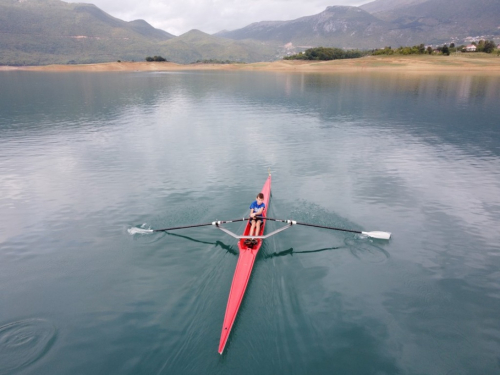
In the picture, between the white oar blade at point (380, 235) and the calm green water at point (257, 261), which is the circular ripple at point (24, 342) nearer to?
the calm green water at point (257, 261)

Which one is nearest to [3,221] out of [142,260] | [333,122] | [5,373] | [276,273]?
[142,260]

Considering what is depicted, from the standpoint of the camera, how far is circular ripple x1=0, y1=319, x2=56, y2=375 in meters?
9.98

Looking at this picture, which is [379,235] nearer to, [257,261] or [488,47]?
[257,261]

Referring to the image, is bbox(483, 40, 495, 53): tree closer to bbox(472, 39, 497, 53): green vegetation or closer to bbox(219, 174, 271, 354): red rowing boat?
bbox(472, 39, 497, 53): green vegetation

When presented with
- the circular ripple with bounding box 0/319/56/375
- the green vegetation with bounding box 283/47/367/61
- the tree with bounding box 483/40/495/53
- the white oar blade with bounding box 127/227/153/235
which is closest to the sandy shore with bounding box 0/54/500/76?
the green vegetation with bounding box 283/47/367/61

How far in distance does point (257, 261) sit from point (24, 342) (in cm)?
999

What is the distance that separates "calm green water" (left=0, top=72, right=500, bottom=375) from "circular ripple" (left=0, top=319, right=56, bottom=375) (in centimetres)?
5

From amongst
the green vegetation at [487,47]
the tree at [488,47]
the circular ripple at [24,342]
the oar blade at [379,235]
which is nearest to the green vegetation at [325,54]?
the green vegetation at [487,47]

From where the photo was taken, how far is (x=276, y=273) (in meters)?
14.5

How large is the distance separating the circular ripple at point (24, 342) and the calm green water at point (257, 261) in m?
0.05

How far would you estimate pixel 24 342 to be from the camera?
35.3 feet

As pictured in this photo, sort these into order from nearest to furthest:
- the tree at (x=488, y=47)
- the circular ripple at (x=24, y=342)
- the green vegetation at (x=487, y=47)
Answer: the circular ripple at (x=24, y=342) < the tree at (x=488, y=47) < the green vegetation at (x=487, y=47)

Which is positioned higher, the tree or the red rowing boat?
the tree

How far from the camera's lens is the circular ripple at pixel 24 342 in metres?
9.98
